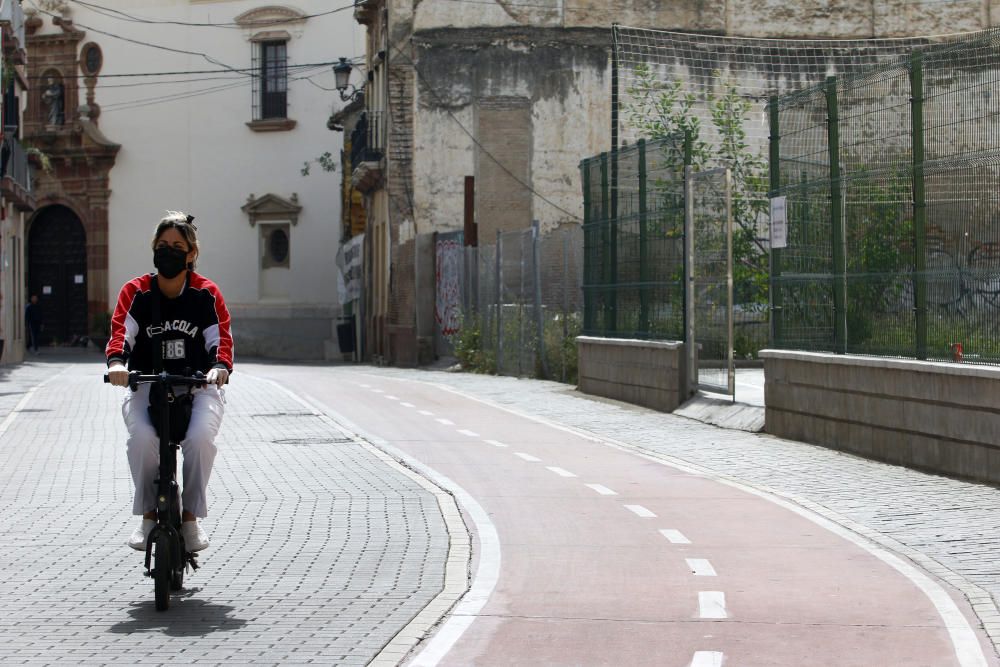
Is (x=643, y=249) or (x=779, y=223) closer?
(x=779, y=223)

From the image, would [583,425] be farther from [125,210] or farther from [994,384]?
[125,210]

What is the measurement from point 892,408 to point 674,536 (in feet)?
14.1

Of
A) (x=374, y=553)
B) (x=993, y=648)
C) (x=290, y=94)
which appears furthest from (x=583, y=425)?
(x=290, y=94)

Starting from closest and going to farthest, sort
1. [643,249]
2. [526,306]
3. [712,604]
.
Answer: [712,604] → [643,249] → [526,306]

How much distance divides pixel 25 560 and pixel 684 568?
11.6ft

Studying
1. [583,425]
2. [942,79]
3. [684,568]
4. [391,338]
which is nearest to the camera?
[684,568]

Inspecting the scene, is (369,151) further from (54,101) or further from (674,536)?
(674,536)

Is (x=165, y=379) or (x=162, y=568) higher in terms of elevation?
(x=165, y=379)

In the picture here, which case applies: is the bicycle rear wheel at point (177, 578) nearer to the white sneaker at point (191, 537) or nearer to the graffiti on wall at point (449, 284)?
the white sneaker at point (191, 537)

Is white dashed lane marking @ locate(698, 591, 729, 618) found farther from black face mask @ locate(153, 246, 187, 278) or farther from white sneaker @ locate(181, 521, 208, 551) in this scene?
black face mask @ locate(153, 246, 187, 278)

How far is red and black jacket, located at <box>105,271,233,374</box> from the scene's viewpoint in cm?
796

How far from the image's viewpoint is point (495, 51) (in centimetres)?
3750

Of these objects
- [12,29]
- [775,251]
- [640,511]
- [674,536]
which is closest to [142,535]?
[674,536]

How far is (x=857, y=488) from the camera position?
1231 centimetres
